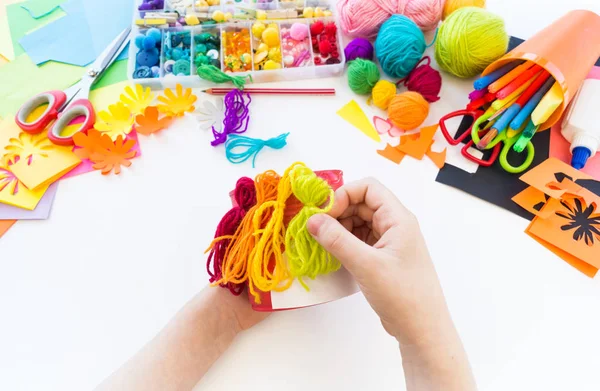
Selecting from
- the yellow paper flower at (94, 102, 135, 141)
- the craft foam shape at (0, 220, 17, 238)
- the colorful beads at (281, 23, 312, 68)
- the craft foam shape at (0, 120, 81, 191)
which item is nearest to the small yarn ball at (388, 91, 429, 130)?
the colorful beads at (281, 23, 312, 68)

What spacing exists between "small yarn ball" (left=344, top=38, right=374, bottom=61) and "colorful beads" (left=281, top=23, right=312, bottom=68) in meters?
0.10

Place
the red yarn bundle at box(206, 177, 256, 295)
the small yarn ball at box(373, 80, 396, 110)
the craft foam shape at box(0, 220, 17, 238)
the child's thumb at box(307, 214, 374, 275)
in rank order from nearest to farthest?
the child's thumb at box(307, 214, 374, 275)
the red yarn bundle at box(206, 177, 256, 295)
the craft foam shape at box(0, 220, 17, 238)
the small yarn ball at box(373, 80, 396, 110)

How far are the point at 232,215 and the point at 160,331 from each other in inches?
9.4

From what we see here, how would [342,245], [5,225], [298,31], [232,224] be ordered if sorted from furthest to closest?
[298,31] < [5,225] < [232,224] < [342,245]

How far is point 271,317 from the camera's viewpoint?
0.71 metres

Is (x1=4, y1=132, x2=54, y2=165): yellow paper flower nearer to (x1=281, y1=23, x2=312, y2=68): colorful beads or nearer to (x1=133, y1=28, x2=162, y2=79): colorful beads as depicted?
(x1=133, y1=28, x2=162, y2=79): colorful beads

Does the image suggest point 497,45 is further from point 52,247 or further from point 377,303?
point 52,247

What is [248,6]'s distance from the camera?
1011 mm

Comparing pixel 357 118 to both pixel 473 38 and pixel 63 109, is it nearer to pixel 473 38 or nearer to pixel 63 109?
pixel 473 38

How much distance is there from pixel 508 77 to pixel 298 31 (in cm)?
49

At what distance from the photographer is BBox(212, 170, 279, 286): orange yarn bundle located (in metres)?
0.59

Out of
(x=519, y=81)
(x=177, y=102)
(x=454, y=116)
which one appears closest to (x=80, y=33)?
(x=177, y=102)

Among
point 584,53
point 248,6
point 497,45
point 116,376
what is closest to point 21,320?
point 116,376

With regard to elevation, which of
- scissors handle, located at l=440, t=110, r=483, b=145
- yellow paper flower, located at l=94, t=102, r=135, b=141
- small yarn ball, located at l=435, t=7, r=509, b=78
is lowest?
yellow paper flower, located at l=94, t=102, r=135, b=141
